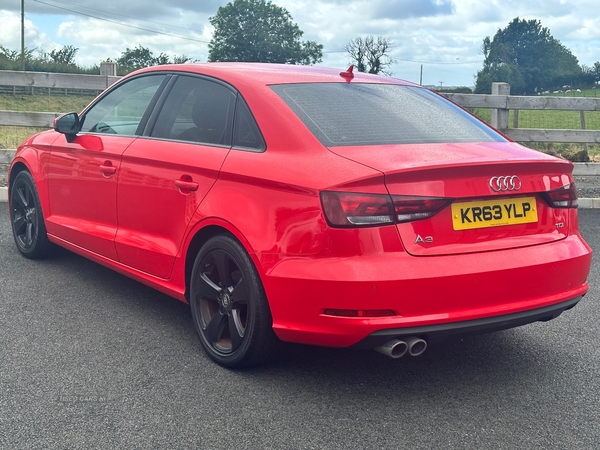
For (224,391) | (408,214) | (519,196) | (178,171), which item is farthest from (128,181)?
(519,196)

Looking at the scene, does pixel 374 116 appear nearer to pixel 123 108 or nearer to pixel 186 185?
pixel 186 185

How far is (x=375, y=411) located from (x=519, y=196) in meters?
1.19

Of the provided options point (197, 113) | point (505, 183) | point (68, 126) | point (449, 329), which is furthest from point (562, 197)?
point (68, 126)

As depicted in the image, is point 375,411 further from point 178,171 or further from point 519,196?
point 178,171

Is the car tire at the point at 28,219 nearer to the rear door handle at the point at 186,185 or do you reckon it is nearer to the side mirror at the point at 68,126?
the side mirror at the point at 68,126

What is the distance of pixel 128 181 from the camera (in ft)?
15.3

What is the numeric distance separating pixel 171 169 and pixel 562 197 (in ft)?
6.81

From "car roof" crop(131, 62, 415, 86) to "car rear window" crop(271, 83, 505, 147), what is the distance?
0.33ft

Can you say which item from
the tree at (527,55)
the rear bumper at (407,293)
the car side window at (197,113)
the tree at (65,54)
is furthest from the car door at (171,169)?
the tree at (527,55)

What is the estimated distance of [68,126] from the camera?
542 centimetres

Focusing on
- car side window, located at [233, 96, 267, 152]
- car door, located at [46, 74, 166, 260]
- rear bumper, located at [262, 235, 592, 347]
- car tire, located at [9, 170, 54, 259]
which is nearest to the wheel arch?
Answer: rear bumper, located at [262, 235, 592, 347]

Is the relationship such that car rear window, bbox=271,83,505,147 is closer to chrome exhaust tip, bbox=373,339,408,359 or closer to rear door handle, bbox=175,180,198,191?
rear door handle, bbox=175,180,198,191

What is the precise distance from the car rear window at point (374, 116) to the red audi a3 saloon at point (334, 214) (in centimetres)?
1

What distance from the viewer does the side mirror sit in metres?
5.41
